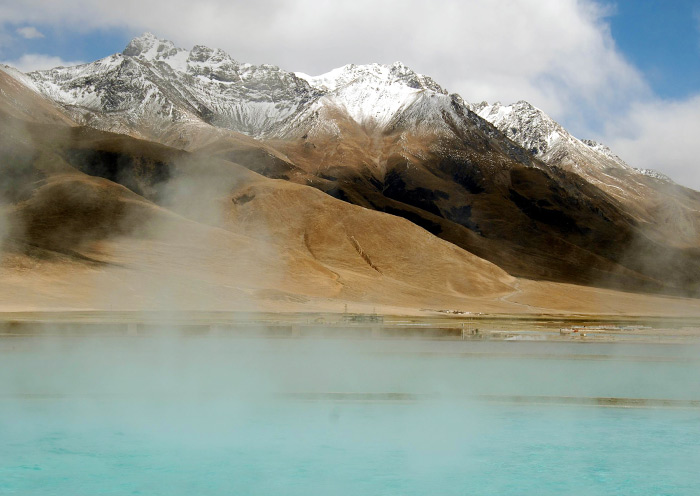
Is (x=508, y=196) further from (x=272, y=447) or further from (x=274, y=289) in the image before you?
(x=272, y=447)

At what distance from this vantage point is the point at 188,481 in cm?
1540

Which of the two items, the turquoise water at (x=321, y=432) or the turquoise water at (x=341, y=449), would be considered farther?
the turquoise water at (x=321, y=432)

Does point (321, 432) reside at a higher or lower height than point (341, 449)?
higher

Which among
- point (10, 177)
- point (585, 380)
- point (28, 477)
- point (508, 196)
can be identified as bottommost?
point (28, 477)

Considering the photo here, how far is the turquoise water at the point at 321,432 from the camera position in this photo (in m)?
15.6

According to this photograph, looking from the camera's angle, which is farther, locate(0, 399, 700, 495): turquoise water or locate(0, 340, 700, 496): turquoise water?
locate(0, 340, 700, 496): turquoise water

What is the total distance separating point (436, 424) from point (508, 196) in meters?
181

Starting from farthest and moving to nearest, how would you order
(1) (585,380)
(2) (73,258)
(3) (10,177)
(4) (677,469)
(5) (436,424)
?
(3) (10,177)
(2) (73,258)
(1) (585,380)
(5) (436,424)
(4) (677,469)

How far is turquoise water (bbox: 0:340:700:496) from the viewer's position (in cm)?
1565

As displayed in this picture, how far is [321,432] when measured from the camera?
61.5 feet

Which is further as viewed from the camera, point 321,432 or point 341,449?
point 321,432

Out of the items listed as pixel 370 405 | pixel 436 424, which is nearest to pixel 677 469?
pixel 436 424

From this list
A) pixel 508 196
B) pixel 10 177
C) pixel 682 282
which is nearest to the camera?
pixel 10 177

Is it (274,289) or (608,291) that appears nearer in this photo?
(274,289)
